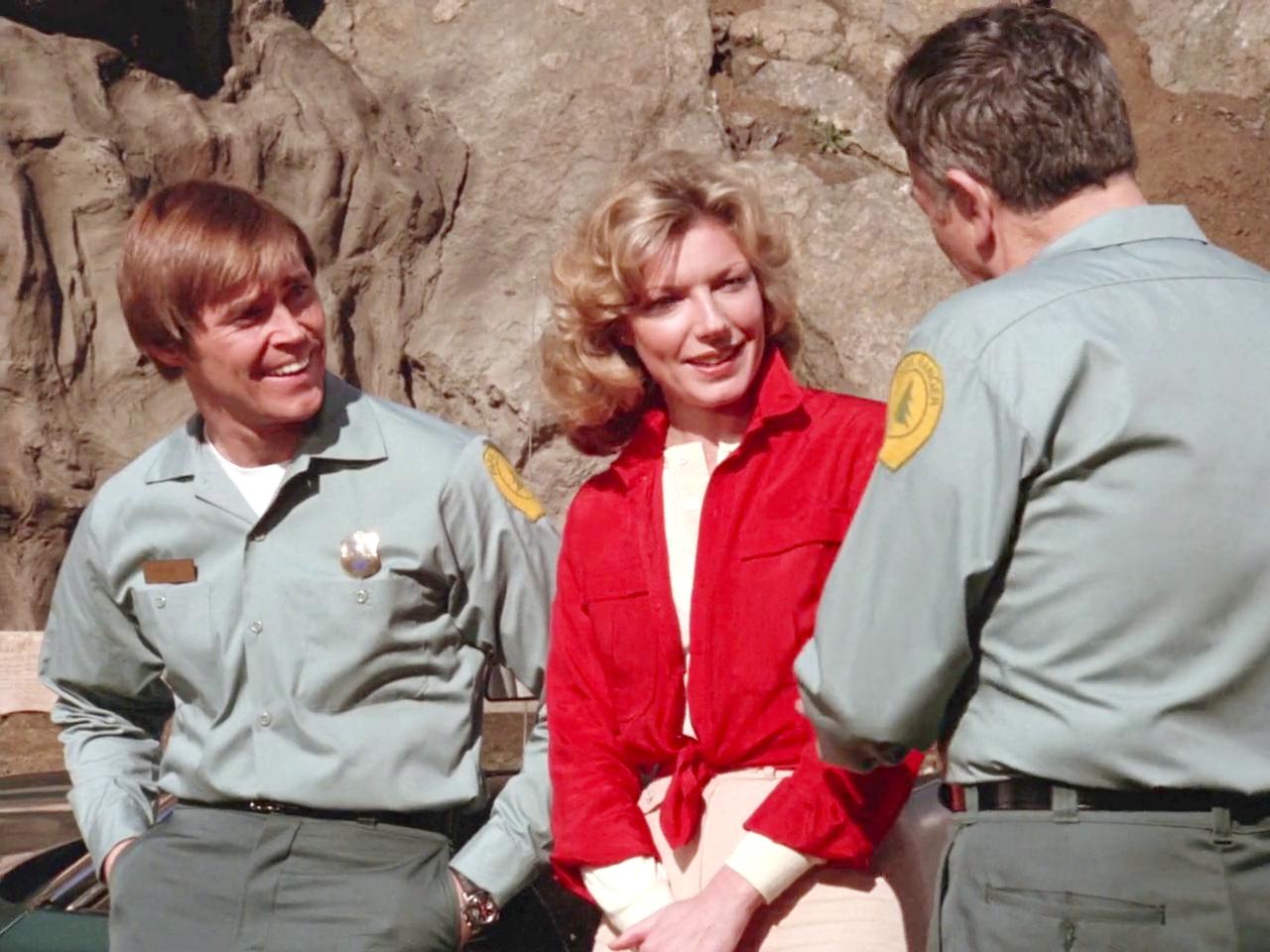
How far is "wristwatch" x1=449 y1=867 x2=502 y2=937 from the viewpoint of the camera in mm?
2777

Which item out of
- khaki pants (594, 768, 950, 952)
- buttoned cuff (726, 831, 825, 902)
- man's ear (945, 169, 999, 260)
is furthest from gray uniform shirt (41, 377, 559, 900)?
man's ear (945, 169, 999, 260)

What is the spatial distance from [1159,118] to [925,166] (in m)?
5.99

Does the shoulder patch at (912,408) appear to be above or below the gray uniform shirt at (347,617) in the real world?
above

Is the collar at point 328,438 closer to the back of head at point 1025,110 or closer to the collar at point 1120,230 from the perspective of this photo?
the back of head at point 1025,110

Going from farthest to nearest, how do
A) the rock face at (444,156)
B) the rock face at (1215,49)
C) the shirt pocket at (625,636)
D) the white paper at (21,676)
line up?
the rock face at (1215,49) → the rock face at (444,156) → the white paper at (21,676) → the shirt pocket at (625,636)

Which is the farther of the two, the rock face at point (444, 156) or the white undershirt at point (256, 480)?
the rock face at point (444, 156)

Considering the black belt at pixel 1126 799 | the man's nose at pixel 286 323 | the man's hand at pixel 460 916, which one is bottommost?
the man's hand at pixel 460 916

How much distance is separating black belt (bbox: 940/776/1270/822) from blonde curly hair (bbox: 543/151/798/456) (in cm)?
106

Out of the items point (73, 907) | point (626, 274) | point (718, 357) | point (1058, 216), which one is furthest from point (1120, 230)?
point (73, 907)

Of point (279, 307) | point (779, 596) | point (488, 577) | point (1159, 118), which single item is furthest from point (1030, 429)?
point (1159, 118)

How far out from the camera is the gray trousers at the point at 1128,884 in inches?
75.0

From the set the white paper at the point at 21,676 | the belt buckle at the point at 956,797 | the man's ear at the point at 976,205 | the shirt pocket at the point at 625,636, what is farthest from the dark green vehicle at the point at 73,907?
the white paper at the point at 21,676

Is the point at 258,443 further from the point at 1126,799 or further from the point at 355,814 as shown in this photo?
the point at 1126,799

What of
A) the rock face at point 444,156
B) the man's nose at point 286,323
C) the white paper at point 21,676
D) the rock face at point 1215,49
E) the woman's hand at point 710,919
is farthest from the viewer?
the rock face at point 1215,49
